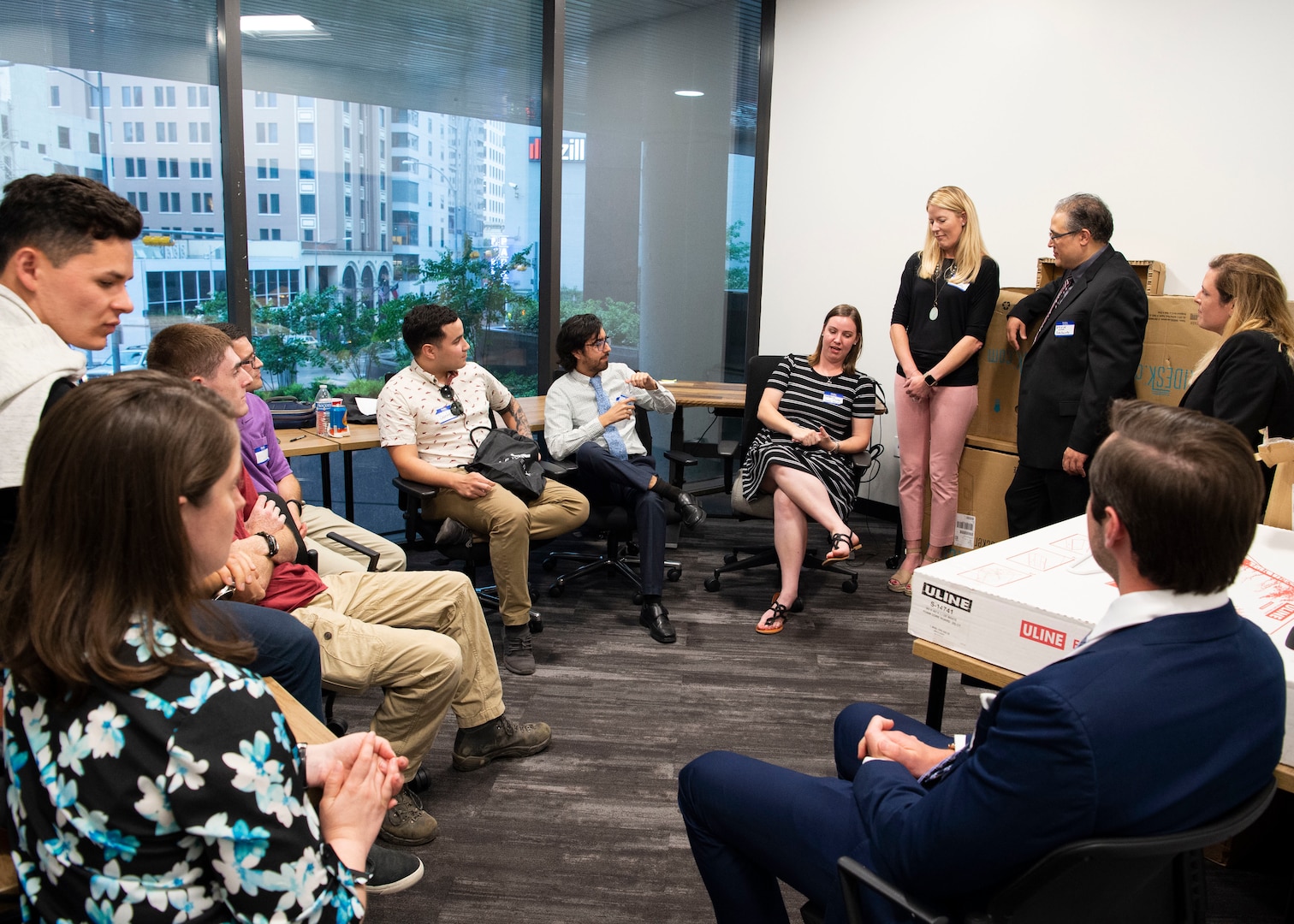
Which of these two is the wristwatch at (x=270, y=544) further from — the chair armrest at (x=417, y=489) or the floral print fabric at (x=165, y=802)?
the floral print fabric at (x=165, y=802)

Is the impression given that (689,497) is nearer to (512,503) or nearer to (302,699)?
(512,503)

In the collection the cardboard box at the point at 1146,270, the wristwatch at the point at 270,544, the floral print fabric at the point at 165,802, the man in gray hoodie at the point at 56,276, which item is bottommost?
the wristwatch at the point at 270,544

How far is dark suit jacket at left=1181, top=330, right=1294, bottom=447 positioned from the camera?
284 centimetres

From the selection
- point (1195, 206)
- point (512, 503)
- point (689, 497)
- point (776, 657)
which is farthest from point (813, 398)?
point (1195, 206)

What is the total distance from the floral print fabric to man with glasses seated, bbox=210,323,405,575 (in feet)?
5.59

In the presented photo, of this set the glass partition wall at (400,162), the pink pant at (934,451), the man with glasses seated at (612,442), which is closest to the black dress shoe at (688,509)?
the man with glasses seated at (612,442)

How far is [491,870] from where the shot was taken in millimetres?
2205

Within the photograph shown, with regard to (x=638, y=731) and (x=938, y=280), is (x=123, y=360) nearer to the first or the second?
(x=638, y=731)

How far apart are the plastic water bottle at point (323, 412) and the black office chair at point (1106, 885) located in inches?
119

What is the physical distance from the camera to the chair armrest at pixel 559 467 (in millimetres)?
3680

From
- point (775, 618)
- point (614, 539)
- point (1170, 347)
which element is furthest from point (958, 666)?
point (1170, 347)

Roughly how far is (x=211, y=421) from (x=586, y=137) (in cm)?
446

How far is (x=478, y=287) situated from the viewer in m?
4.90

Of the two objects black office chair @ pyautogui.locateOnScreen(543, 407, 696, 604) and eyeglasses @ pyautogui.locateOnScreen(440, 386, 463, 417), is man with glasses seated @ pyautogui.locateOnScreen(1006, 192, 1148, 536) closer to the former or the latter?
black office chair @ pyautogui.locateOnScreen(543, 407, 696, 604)
